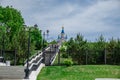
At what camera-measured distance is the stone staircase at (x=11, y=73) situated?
31.3 m

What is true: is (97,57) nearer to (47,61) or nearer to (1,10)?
(47,61)

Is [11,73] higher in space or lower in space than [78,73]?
higher

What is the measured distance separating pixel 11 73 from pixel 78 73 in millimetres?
6658

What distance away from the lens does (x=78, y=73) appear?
3625 cm

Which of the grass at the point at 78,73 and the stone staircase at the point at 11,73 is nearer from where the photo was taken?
the stone staircase at the point at 11,73

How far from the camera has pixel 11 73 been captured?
32.8 metres

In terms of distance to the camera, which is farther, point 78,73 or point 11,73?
point 78,73

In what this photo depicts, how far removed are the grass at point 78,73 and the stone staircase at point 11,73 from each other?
1610 millimetres

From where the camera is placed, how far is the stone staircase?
103 feet

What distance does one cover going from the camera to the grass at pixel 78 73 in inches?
1322

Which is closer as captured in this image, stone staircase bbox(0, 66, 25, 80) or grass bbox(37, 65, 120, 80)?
stone staircase bbox(0, 66, 25, 80)

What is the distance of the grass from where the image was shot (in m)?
33.6

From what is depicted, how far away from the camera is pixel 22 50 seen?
4866 centimetres

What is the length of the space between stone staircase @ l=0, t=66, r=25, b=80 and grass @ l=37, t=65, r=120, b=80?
1.61 metres
